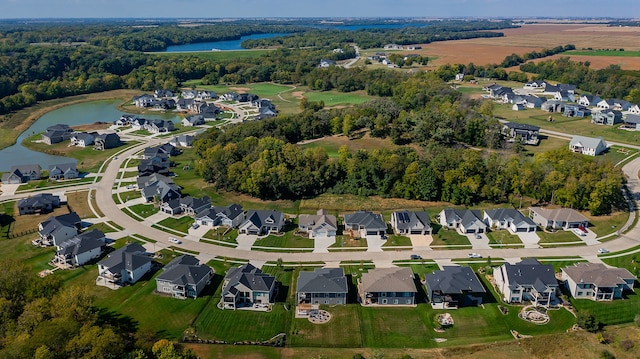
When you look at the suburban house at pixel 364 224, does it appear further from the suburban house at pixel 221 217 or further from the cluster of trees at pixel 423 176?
the suburban house at pixel 221 217

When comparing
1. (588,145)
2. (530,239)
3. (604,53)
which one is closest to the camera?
(530,239)

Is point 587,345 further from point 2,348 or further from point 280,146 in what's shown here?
point 280,146

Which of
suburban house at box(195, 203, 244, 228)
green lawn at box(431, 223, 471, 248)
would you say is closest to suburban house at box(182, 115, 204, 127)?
suburban house at box(195, 203, 244, 228)

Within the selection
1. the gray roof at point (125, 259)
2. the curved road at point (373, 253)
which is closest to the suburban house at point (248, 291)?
the curved road at point (373, 253)

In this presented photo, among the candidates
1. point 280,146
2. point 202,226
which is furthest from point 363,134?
point 202,226

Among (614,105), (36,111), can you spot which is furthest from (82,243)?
(614,105)

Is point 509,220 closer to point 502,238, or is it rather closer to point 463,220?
point 502,238

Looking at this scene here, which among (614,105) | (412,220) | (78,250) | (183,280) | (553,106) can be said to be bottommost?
(183,280)
